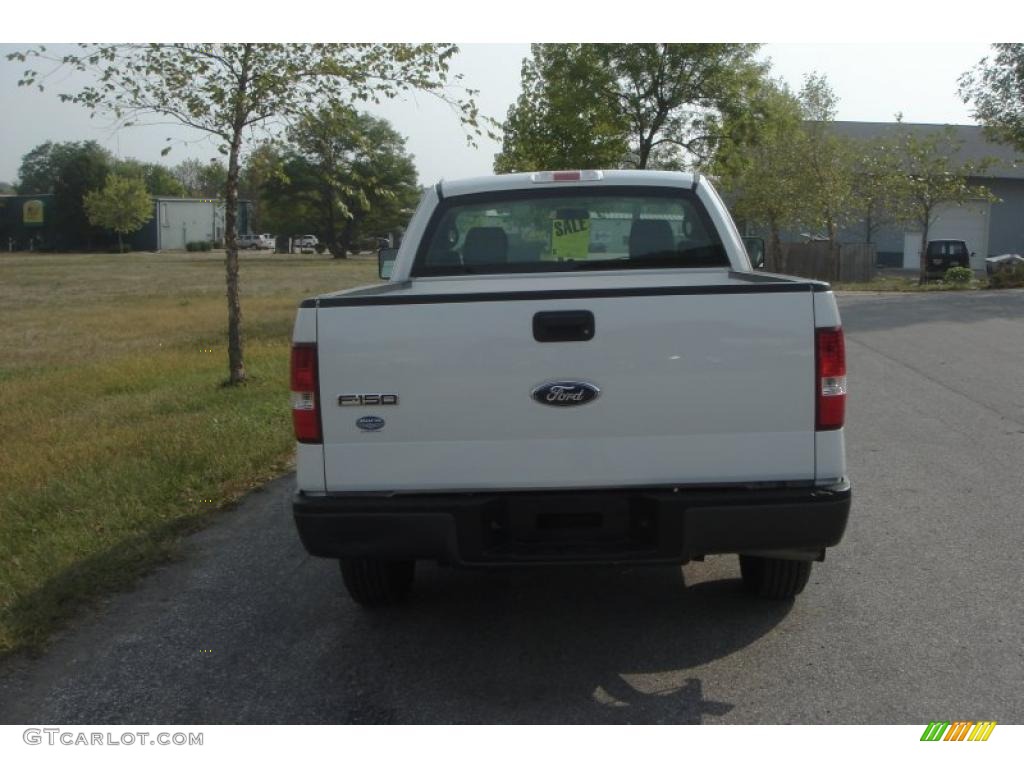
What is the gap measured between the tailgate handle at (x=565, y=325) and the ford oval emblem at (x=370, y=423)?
66 cm

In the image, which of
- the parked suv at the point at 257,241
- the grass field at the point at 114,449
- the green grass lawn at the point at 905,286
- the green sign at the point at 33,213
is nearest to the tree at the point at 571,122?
the grass field at the point at 114,449

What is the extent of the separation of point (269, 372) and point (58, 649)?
8867mm

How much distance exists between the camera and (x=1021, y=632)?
174 inches

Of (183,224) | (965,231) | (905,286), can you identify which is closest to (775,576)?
(905,286)

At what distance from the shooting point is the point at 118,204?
84562 mm

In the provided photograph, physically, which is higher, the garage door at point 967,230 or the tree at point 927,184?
the tree at point 927,184

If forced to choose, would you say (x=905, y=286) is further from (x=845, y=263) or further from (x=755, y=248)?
(x=755, y=248)

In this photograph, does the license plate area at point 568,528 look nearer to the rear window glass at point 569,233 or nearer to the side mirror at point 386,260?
the rear window glass at point 569,233

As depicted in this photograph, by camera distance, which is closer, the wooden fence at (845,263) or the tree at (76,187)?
the wooden fence at (845,263)

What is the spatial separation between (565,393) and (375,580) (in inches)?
59.3

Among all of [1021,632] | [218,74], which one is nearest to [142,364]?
[218,74]

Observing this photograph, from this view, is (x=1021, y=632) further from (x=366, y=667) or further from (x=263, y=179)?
(x=263, y=179)

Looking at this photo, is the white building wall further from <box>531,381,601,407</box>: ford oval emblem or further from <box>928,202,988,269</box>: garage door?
<box>531,381,601,407</box>: ford oval emblem

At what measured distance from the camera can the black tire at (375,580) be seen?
4.75 m
